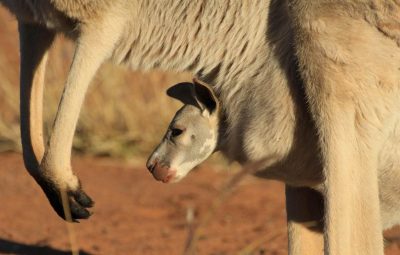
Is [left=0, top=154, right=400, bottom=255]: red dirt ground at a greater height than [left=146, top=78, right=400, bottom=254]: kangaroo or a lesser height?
lesser

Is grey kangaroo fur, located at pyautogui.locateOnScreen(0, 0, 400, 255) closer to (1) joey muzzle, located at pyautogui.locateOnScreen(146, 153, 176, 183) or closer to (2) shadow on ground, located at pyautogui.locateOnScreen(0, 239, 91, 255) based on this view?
(1) joey muzzle, located at pyautogui.locateOnScreen(146, 153, 176, 183)

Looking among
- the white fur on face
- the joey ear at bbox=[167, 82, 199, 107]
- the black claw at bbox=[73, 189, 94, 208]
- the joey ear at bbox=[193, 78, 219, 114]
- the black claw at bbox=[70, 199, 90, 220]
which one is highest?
the joey ear at bbox=[193, 78, 219, 114]

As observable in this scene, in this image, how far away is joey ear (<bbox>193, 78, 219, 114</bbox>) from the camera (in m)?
5.82

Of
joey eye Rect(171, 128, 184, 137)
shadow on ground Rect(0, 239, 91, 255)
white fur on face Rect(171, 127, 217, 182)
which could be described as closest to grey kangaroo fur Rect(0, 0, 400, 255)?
white fur on face Rect(171, 127, 217, 182)

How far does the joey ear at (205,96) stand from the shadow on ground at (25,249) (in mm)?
1719

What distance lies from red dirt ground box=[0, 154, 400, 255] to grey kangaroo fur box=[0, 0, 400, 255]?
1.37 meters

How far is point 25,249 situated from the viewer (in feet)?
24.3

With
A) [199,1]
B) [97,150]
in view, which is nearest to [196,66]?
[199,1]

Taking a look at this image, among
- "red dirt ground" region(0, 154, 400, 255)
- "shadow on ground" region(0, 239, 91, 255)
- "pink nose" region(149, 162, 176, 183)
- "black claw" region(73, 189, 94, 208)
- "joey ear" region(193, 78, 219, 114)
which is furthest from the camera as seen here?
"red dirt ground" region(0, 154, 400, 255)

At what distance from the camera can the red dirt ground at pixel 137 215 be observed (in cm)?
759

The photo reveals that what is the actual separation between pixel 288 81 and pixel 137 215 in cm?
331

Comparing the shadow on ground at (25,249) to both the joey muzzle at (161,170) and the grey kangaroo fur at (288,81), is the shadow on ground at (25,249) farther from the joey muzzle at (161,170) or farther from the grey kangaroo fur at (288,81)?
the joey muzzle at (161,170)

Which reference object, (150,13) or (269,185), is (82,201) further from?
(269,185)

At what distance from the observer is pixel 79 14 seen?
228 inches
